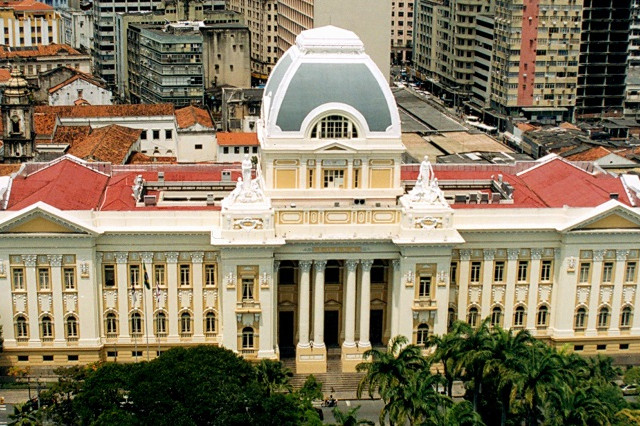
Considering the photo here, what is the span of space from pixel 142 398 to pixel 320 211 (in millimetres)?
25056

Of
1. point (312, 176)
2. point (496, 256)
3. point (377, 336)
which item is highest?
point (312, 176)

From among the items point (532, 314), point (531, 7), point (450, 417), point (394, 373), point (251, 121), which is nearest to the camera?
point (450, 417)

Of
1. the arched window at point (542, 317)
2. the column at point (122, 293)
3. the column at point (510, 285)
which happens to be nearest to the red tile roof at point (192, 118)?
the column at point (122, 293)

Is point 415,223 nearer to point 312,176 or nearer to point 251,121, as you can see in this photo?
point 312,176

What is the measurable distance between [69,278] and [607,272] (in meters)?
47.3

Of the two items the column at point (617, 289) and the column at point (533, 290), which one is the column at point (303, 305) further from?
the column at point (617, 289)

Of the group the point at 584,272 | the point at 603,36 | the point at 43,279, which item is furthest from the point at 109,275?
the point at 603,36

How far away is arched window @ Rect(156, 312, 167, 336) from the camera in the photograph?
96.8 m

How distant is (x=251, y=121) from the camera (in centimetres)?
17300

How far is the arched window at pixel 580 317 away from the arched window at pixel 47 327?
153 ft

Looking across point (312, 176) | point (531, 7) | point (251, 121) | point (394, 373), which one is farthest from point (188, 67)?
point (394, 373)

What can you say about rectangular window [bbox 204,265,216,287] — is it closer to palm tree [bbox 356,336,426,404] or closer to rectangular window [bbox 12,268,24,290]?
rectangular window [bbox 12,268,24,290]

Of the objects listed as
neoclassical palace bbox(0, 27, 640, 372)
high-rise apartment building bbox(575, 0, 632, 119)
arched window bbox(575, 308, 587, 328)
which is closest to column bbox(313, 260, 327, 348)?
neoclassical palace bbox(0, 27, 640, 372)

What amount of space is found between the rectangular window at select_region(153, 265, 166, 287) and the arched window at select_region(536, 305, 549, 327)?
33803 millimetres
